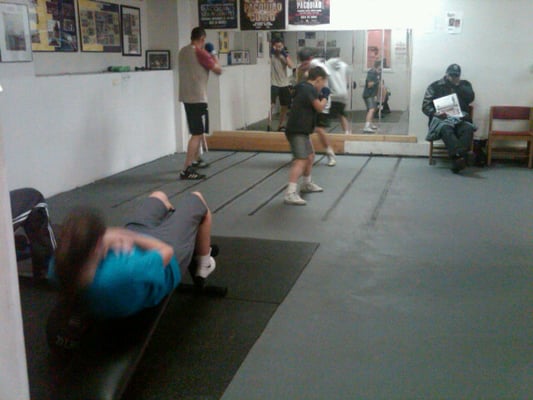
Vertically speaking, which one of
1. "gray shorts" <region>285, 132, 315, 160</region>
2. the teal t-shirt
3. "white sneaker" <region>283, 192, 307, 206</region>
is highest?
"gray shorts" <region>285, 132, 315, 160</region>

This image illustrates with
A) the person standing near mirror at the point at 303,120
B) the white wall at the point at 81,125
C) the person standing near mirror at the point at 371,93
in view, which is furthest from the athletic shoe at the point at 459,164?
the white wall at the point at 81,125

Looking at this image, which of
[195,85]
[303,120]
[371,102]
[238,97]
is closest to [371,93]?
[371,102]

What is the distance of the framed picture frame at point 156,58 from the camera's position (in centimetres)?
782

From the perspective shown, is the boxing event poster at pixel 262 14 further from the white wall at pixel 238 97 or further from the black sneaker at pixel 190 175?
the black sneaker at pixel 190 175

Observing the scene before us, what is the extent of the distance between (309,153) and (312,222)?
0.86 metres

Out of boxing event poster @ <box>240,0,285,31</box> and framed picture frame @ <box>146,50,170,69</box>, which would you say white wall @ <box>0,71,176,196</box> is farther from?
boxing event poster @ <box>240,0,285,31</box>

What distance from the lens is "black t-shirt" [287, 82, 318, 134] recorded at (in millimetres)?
5285

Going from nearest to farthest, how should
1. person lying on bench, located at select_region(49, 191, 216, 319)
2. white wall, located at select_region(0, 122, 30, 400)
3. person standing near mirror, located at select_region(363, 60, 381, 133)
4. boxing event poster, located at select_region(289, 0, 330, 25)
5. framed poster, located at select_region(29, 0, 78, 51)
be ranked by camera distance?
white wall, located at select_region(0, 122, 30, 400), person lying on bench, located at select_region(49, 191, 216, 319), framed poster, located at select_region(29, 0, 78, 51), boxing event poster, located at select_region(289, 0, 330, 25), person standing near mirror, located at select_region(363, 60, 381, 133)

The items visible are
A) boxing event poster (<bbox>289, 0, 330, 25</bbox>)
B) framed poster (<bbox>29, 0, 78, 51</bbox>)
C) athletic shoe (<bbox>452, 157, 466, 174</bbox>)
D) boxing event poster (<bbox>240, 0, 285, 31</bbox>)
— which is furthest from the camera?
boxing event poster (<bbox>240, 0, 285, 31</bbox>)

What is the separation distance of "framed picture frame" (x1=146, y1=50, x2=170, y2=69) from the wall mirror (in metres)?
1.35

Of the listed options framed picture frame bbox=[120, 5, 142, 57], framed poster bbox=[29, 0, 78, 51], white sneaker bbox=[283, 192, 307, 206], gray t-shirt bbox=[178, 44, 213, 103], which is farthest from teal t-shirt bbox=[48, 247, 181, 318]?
framed picture frame bbox=[120, 5, 142, 57]

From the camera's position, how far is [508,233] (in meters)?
4.53

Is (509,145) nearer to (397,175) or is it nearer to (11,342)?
(397,175)

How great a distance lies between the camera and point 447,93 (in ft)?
23.8
